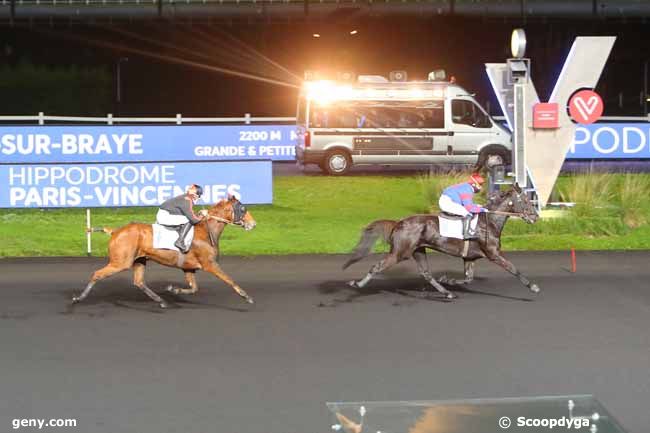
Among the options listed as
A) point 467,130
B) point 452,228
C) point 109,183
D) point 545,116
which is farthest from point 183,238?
point 467,130

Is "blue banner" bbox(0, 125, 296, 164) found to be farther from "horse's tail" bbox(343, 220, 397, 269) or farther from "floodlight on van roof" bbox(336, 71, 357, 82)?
"horse's tail" bbox(343, 220, 397, 269)

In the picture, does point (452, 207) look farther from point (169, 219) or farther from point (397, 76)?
point (397, 76)

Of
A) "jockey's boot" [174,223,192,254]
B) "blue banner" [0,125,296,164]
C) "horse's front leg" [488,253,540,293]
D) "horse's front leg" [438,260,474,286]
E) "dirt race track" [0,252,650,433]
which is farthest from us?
"blue banner" [0,125,296,164]

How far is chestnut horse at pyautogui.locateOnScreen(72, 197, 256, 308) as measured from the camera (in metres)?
14.9

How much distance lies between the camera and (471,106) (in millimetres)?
31750

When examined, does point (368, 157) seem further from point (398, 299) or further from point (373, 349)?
point (373, 349)

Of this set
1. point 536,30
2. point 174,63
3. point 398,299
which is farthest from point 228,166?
point 536,30

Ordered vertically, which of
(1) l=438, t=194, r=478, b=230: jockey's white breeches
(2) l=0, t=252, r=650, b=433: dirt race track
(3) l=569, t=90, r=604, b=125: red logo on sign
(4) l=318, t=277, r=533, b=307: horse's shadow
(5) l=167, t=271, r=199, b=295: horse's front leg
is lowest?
(2) l=0, t=252, r=650, b=433: dirt race track

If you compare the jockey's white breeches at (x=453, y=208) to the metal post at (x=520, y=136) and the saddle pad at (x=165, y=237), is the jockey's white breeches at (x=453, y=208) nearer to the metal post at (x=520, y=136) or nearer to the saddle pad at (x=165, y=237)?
the saddle pad at (x=165, y=237)

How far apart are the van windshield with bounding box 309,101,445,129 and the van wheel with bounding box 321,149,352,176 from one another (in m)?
0.73

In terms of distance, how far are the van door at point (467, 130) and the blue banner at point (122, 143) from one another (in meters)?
5.45

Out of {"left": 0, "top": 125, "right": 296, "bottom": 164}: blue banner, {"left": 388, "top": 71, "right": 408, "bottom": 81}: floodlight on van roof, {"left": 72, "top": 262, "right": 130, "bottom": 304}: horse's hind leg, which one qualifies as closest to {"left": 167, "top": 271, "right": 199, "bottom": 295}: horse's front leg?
{"left": 72, "top": 262, "right": 130, "bottom": 304}: horse's hind leg

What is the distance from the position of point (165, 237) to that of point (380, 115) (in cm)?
1702

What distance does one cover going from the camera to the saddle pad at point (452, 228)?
1583 centimetres
